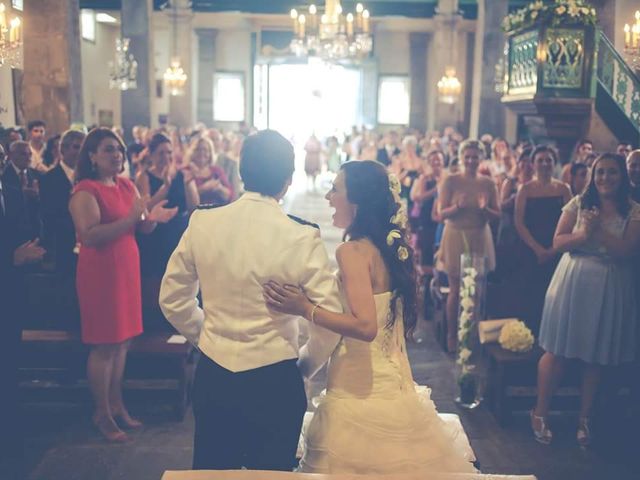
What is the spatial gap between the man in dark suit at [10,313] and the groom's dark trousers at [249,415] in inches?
74.7

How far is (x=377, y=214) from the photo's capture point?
8.91 ft

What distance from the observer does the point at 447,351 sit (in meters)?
6.15

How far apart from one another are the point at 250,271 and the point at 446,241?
13.0ft

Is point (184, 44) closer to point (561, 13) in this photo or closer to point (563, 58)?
point (563, 58)

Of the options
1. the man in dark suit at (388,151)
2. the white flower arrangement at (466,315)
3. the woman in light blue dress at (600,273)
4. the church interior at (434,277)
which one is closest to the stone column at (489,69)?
the man in dark suit at (388,151)

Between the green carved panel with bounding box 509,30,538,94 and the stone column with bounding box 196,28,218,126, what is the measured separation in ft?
50.4

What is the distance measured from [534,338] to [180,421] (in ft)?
7.48

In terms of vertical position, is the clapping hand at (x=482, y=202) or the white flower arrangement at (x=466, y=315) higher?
the clapping hand at (x=482, y=202)

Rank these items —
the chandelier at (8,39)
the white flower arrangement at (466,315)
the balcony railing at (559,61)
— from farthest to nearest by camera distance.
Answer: the balcony railing at (559,61) → the chandelier at (8,39) → the white flower arrangement at (466,315)

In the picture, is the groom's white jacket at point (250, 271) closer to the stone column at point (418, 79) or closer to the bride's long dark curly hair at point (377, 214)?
the bride's long dark curly hair at point (377, 214)

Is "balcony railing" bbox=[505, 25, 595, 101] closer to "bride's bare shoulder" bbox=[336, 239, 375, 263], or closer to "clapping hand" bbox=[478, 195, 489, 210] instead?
"clapping hand" bbox=[478, 195, 489, 210]

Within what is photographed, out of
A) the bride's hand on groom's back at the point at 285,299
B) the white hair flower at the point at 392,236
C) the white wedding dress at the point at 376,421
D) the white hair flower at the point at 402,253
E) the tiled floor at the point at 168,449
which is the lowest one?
the tiled floor at the point at 168,449

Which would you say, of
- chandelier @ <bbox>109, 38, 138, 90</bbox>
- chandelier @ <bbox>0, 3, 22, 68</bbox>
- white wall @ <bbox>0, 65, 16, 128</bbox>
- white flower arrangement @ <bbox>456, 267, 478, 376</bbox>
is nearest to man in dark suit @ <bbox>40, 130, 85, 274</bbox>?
chandelier @ <bbox>0, 3, 22, 68</bbox>

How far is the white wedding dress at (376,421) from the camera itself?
8.75 ft
